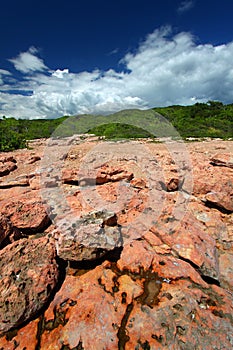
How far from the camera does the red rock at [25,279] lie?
2305mm

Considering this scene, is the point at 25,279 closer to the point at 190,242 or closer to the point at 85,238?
the point at 85,238

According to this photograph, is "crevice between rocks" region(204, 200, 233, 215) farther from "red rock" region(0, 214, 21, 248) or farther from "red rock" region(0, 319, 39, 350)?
"red rock" region(0, 319, 39, 350)

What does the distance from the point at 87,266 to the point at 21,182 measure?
11.5 feet

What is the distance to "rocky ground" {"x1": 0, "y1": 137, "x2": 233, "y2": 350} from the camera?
2242mm

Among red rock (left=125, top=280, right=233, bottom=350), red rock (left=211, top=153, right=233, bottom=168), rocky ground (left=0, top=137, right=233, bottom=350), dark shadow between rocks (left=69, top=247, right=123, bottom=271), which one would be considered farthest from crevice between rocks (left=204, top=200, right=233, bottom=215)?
dark shadow between rocks (left=69, top=247, right=123, bottom=271)

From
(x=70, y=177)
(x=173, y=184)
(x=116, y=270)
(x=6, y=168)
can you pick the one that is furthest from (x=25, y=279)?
(x=6, y=168)

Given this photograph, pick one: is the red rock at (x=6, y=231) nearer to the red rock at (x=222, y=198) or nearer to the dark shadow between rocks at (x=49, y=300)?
the dark shadow between rocks at (x=49, y=300)

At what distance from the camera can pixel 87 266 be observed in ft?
9.99

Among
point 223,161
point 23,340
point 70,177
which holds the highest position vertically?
point 223,161

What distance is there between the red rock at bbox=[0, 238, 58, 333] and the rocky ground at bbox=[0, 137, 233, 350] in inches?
0.4

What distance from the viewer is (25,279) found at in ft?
8.41

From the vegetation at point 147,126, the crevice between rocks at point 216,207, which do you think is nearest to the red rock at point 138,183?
the crevice between rocks at point 216,207

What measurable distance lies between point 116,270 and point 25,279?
1160 millimetres

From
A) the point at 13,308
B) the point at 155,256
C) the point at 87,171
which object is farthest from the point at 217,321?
the point at 87,171
